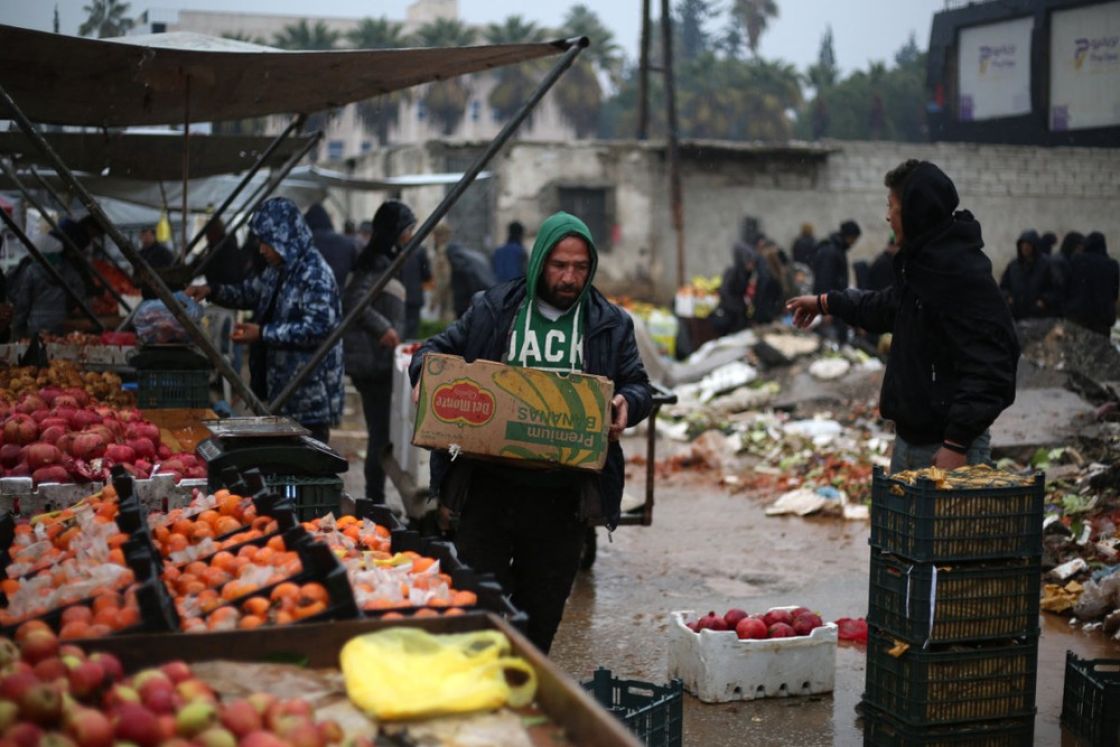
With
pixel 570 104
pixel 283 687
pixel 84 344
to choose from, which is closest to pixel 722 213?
pixel 84 344

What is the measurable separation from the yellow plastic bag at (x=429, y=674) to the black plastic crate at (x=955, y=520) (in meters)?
2.10

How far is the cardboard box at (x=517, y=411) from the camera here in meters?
4.16

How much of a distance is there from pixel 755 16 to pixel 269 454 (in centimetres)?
8839

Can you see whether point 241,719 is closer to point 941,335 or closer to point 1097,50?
point 941,335

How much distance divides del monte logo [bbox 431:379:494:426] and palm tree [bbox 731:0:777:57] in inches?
3420

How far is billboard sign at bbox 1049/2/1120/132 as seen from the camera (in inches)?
548

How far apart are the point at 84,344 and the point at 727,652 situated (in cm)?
498

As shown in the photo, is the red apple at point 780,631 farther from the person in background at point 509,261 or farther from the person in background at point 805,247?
the person in background at point 805,247

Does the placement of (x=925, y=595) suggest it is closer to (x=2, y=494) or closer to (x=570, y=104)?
(x=2, y=494)

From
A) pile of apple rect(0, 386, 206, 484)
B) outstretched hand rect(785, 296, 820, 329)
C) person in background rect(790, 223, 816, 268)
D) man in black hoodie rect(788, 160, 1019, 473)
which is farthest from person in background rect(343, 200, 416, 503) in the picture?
person in background rect(790, 223, 816, 268)

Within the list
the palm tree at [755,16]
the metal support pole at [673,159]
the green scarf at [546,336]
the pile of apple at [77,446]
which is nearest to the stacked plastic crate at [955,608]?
the green scarf at [546,336]

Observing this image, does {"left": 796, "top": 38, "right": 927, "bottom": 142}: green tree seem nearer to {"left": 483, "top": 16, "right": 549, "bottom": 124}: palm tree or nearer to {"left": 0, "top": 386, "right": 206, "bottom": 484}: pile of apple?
{"left": 483, "top": 16, "right": 549, "bottom": 124}: palm tree

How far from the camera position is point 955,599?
4.32 m

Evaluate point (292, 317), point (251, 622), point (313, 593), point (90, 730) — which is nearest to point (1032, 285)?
point (292, 317)
